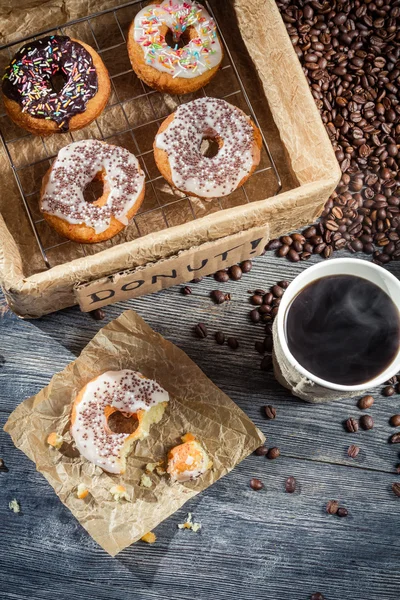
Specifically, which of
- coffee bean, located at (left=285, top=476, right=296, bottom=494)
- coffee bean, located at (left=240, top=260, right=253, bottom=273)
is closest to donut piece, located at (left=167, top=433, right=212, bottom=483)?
coffee bean, located at (left=285, top=476, right=296, bottom=494)

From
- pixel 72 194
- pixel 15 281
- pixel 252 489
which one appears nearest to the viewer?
pixel 15 281

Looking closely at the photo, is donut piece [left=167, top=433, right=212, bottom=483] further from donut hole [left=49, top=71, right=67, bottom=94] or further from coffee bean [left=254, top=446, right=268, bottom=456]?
donut hole [left=49, top=71, right=67, bottom=94]

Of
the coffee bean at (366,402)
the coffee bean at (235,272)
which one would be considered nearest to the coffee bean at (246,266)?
the coffee bean at (235,272)

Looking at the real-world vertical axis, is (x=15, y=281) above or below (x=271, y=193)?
above

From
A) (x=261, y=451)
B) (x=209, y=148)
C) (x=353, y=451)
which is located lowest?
(x=353, y=451)

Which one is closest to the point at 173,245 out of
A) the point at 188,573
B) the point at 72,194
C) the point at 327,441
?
the point at 72,194

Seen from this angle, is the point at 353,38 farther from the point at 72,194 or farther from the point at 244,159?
the point at 72,194

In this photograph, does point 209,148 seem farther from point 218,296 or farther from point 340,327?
point 340,327

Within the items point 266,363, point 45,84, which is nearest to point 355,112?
point 266,363
